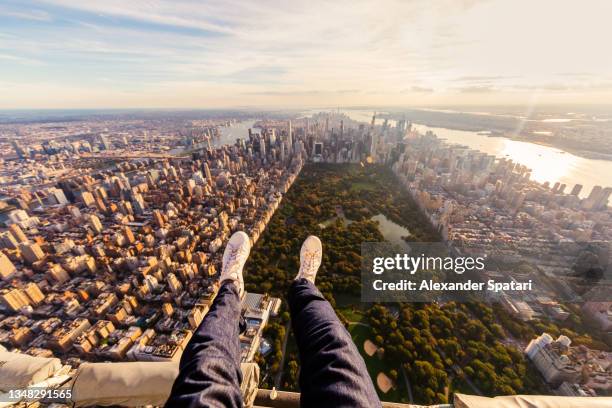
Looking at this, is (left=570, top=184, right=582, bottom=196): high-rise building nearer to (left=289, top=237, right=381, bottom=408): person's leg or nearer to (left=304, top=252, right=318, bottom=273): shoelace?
(left=304, top=252, right=318, bottom=273): shoelace

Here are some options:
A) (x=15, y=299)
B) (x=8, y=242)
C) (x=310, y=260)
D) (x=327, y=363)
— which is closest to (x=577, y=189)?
(x=310, y=260)

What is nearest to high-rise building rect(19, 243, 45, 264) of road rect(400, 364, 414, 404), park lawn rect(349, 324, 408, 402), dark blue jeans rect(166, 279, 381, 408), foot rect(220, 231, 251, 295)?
foot rect(220, 231, 251, 295)

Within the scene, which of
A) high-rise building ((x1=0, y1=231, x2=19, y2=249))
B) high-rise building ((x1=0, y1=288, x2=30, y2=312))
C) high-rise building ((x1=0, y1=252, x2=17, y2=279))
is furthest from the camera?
high-rise building ((x1=0, y1=231, x2=19, y2=249))

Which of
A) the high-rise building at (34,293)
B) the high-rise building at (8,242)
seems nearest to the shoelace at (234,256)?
the high-rise building at (34,293)

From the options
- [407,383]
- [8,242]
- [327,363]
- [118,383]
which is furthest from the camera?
[8,242]

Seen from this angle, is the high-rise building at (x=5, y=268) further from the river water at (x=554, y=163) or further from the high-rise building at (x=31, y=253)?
the river water at (x=554, y=163)

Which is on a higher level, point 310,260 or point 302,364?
point 302,364

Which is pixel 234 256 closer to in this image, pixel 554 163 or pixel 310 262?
pixel 310 262
